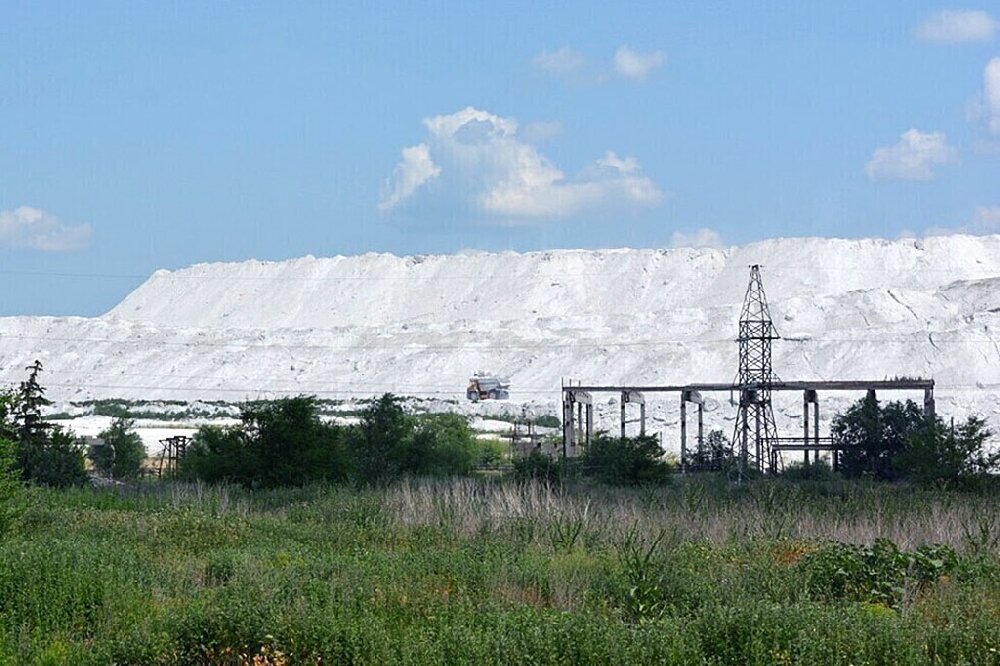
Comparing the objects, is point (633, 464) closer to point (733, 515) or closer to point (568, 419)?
point (733, 515)

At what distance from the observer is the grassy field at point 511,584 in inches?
354

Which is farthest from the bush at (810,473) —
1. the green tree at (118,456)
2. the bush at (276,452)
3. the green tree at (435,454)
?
the green tree at (118,456)

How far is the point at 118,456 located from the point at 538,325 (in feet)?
251

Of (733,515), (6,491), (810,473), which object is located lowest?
(810,473)

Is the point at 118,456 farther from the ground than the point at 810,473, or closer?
farther from the ground

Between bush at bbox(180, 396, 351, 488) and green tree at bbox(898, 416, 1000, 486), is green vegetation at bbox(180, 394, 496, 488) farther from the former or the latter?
green tree at bbox(898, 416, 1000, 486)

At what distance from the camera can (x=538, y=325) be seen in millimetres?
114000

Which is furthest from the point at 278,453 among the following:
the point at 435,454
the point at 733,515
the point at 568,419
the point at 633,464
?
the point at 568,419

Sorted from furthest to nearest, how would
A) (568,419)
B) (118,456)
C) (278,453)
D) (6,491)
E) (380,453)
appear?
(568,419)
(118,456)
(380,453)
(278,453)
(6,491)

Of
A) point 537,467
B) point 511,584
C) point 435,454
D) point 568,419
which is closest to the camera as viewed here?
point 511,584

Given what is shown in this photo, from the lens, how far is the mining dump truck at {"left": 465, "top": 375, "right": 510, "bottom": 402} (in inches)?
3219

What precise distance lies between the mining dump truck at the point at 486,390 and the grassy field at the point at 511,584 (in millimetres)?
63299

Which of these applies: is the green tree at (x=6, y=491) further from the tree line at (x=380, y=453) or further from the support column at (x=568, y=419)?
the support column at (x=568, y=419)

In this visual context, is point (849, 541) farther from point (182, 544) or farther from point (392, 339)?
point (392, 339)
